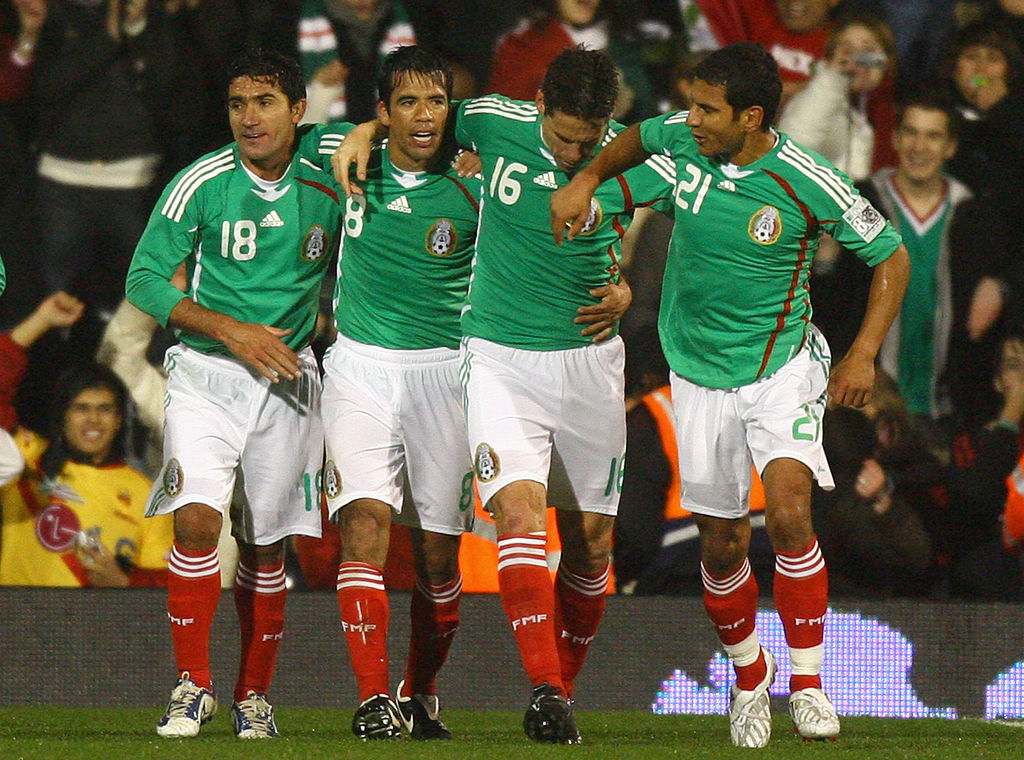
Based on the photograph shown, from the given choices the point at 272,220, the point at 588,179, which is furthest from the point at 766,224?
the point at 272,220

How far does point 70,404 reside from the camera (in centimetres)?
642

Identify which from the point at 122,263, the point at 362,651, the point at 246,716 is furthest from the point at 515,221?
the point at 122,263

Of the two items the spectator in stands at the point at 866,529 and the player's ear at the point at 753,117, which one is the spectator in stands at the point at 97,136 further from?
the player's ear at the point at 753,117

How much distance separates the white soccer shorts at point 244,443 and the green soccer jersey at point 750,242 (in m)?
1.12

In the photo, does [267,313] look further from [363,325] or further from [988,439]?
[988,439]

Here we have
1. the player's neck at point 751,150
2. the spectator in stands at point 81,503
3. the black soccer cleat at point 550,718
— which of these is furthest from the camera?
the spectator in stands at point 81,503

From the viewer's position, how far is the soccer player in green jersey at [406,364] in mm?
4590

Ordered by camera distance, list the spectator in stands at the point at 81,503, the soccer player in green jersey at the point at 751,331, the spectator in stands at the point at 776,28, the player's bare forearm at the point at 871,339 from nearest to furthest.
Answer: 1. the player's bare forearm at the point at 871,339
2. the soccer player in green jersey at the point at 751,331
3. the spectator in stands at the point at 81,503
4. the spectator in stands at the point at 776,28

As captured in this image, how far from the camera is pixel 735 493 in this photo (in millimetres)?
4590

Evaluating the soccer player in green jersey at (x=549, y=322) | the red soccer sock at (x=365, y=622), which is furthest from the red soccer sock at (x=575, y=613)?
the red soccer sock at (x=365, y=622)

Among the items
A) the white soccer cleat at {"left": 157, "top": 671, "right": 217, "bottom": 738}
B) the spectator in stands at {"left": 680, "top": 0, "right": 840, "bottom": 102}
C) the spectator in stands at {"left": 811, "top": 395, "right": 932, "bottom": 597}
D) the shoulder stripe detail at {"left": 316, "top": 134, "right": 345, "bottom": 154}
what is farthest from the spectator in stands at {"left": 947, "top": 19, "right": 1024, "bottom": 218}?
the white soccer cleat at {"left": 157, "top": 671, "right": 217, "bottom": 738}

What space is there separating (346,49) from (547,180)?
98.0 inches

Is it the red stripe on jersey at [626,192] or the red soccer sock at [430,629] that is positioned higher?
the red stripe on jersey at [626,192]

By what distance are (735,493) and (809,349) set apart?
1.50ft
